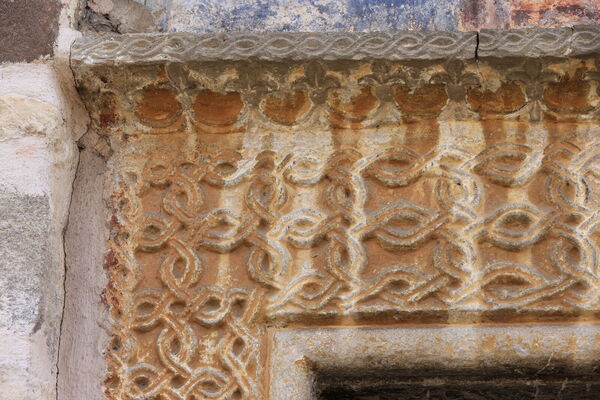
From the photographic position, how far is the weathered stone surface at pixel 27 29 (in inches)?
138

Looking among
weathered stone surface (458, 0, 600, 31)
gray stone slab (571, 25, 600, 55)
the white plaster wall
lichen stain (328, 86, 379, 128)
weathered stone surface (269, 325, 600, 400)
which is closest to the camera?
the white plaster wall

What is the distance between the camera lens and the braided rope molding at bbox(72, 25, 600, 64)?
3369mm

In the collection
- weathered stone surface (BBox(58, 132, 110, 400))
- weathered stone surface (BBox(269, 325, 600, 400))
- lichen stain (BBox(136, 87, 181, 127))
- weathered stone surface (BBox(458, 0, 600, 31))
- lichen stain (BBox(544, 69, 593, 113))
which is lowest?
weathered stone surface (BBox(269, 325, 600, 400))

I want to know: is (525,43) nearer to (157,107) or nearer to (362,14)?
(362,14)

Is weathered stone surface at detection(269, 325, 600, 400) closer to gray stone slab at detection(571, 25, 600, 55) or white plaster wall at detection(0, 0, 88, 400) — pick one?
white plaster wall at detection(0, 0, 88, 400)

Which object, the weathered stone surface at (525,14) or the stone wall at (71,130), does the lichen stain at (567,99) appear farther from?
the weathered stone surface at (525,14)

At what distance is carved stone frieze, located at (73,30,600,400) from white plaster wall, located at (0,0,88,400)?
0.37 feet

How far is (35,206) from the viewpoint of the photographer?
325cm

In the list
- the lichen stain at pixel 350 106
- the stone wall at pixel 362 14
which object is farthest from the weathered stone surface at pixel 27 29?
the lichen stain at pixel 350 106

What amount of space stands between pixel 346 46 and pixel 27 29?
0.95m

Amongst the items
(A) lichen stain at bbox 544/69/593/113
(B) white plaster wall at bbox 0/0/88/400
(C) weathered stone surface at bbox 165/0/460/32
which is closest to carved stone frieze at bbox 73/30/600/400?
(A) lichen stain at bbox 544/69/593/113

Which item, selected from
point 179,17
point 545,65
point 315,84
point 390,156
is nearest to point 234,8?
point 179,17

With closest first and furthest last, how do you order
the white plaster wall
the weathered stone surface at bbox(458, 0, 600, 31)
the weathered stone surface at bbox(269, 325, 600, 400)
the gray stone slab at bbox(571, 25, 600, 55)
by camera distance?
the white plaster wall → the weathered stone surface at bbox(269, 325, 600, 400) → the gray stone slab at bbox(571, 25, 600, 55) → the weathered stone surface at bbox(458, 0, 600, 31)

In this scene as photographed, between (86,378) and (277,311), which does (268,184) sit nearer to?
(277,311)
